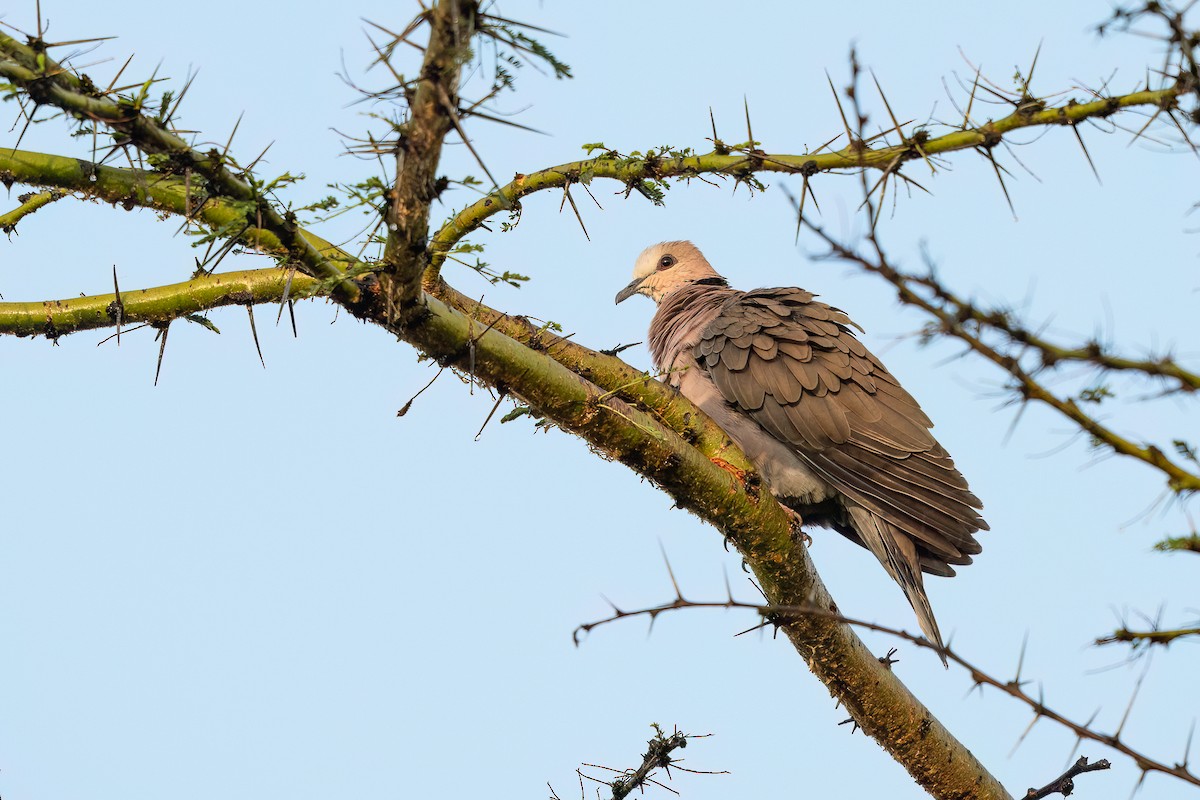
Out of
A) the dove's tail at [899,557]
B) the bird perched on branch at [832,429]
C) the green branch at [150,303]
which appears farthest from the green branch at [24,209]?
the dove's tail at [899,557]

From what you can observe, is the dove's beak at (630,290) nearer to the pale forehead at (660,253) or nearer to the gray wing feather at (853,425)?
the pale forehead at (660,253)

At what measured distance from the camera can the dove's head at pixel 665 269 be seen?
7820mm

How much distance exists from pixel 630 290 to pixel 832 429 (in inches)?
103

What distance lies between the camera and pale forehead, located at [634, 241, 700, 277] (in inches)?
313

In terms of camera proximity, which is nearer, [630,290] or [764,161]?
[764,161]

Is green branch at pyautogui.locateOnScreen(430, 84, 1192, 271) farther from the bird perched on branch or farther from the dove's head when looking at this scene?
the dove's head

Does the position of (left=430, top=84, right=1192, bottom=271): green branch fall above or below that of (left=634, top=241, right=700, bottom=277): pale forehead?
below

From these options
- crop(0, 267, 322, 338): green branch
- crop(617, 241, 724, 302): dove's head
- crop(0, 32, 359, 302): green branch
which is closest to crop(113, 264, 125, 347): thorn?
crop(0, 267, 322, 338): green branch

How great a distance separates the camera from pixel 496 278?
3.38m

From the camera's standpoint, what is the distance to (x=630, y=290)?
8047 mm

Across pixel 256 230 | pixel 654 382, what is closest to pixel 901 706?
pixel 654 382

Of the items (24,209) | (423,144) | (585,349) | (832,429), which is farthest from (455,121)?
(832,429)

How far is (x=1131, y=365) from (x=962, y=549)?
11.8 feet

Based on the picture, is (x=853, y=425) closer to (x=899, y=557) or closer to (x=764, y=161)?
(x=899, y=557)
